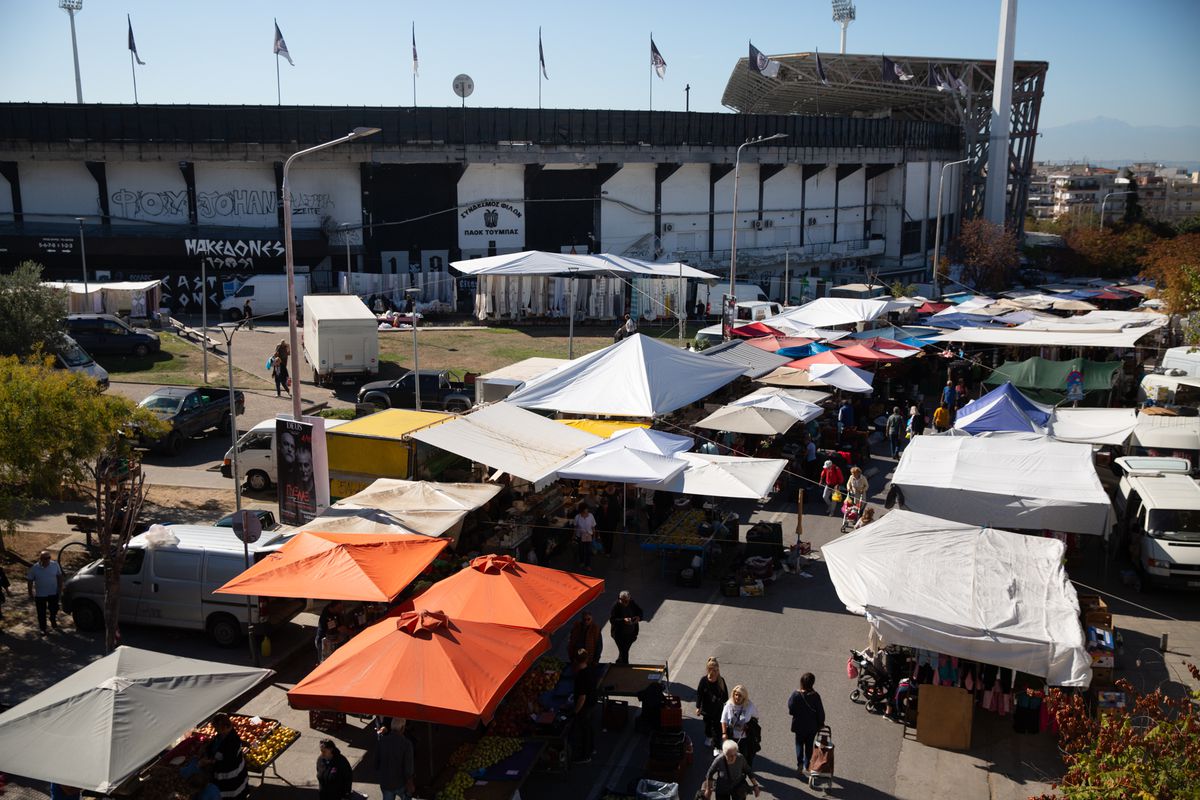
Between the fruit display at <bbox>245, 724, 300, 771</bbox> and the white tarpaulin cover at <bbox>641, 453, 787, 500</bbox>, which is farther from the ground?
the white tarpaulin cover at <bbox>641, 453, 787, 500</bbox>

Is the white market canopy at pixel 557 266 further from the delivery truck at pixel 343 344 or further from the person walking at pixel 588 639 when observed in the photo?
the person walking at pixel 588 639

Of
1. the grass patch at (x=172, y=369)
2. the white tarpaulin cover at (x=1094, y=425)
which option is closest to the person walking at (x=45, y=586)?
the grass patch at (x=172, y=369)

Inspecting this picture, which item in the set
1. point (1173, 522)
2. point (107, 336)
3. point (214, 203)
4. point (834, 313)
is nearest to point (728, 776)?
point (1173, 522)

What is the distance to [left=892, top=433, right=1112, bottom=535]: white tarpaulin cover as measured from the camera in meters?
15.4

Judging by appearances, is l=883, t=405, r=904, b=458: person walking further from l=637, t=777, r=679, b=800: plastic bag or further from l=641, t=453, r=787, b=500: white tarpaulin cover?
l=637, t=777, r=679, b=800: plastic bag

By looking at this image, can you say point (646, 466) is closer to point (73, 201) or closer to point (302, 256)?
point (302, 256)

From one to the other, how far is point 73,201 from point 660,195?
34.0 meters

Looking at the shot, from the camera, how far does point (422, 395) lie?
28938 millimetres

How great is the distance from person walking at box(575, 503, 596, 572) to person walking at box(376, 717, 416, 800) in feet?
24.8

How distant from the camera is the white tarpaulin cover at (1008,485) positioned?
15.4 meters

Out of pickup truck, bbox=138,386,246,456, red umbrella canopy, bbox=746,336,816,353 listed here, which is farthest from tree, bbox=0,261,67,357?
red umbrella canopy, bbox=746,336,816,353

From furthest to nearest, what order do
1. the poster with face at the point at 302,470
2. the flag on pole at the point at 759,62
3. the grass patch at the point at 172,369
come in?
the flag on pole at the point at 759,62
the grass patch at the point at 172,369
the poster with face at the point at 302,470

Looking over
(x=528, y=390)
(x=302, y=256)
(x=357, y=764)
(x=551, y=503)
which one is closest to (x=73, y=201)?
(x=302, y=256)

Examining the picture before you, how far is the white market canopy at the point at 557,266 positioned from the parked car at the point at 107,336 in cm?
1260
